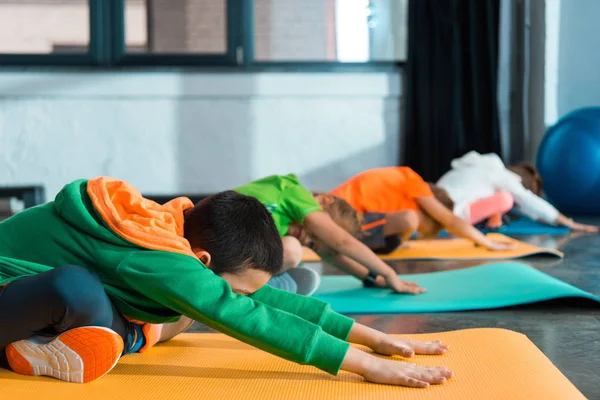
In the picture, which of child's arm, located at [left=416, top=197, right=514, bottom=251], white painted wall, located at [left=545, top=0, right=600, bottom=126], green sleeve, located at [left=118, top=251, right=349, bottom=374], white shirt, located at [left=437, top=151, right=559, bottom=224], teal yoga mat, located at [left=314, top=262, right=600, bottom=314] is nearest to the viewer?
green sleeve, located at [left=118, top=251, right=349, bottom=374]

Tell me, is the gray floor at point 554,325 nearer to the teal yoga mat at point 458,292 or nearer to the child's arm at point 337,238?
the teal yoga mat at point 458,292

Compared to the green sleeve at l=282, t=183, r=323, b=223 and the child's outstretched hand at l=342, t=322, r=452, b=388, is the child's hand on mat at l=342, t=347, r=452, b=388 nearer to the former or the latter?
the child's outstretched hand at l=342, t=322, r=452, b=388

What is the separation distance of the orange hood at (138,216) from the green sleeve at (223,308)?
0.03 metres

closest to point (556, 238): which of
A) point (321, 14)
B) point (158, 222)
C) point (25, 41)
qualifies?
point (321, 14)

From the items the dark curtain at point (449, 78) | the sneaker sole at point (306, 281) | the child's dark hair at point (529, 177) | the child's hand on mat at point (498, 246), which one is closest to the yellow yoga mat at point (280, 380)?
the sneaker sole at point (306, 281)

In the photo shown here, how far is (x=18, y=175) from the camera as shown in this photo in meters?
5.39

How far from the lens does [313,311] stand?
1.54m

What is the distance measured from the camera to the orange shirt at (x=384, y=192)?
313 cm

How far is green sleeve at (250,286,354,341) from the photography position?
154 cm

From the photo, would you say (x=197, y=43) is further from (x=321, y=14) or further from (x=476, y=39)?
(x=476, y=39)

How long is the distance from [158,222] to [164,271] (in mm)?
113

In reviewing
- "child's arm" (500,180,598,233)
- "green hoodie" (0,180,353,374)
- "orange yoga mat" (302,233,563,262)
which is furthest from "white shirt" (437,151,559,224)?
"green hoodie" (0,180,353,374)

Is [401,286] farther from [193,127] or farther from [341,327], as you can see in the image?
[193,127]

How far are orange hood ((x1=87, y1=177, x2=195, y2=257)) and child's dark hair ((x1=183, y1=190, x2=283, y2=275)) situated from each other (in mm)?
40
